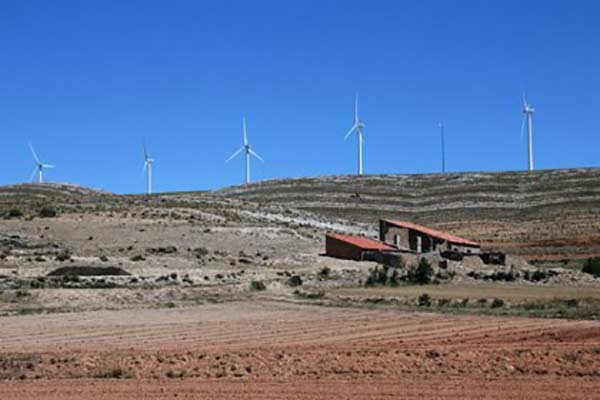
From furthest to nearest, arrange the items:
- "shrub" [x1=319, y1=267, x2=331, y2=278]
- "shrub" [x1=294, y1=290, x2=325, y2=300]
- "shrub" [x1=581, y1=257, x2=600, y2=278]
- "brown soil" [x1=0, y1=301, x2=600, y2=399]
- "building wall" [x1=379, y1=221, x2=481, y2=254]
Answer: "building wall" [x1=379, y1=221, x2=481, y2=254] < "shrub" [x1=581, y1=257, x2=600, y2=278] < "shrub" [x1=319, y1=267, x2=331, y2=278] < "shrub" [x1=294, y1=290, x2=325, y2=300] < "brown soil" [x1=0, y1=301, x2=600, y2=399]

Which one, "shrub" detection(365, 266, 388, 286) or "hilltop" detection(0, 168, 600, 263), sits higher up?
"hilltop" detection(0, 168, 600, 263)

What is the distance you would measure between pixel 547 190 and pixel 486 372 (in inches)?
4562

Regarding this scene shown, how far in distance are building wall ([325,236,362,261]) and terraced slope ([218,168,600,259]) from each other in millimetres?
30814

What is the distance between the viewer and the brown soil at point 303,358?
18.9 metres

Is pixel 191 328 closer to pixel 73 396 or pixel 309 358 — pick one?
pixel 309 358

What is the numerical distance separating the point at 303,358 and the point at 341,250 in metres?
45.3

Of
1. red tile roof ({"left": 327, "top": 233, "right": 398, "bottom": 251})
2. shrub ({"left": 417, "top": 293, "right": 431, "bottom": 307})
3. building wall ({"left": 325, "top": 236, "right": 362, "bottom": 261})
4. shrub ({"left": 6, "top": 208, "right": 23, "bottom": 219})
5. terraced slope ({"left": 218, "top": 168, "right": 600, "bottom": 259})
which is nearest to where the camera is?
shrub ({"left": 417, "top": 293, "right": 431, "bottom": 307})

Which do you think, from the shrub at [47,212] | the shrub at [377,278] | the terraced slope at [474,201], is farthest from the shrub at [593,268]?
the shrub at [47,212]

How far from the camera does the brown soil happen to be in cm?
1886

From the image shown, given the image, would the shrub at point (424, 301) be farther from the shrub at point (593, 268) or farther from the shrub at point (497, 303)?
the shrub at point (593, 268)

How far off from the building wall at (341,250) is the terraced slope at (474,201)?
101 feet

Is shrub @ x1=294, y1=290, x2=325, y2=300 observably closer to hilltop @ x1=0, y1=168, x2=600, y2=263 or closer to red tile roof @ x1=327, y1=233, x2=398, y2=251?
red tile roof @ x1=327, y1=233, x2=398, y2=251

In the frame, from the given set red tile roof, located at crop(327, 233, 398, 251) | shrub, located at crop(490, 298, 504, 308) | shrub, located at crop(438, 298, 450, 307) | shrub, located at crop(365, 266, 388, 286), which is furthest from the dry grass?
red tile roof, located at crop(327, 233, 398, 251)

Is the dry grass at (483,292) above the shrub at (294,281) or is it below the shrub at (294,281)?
below
